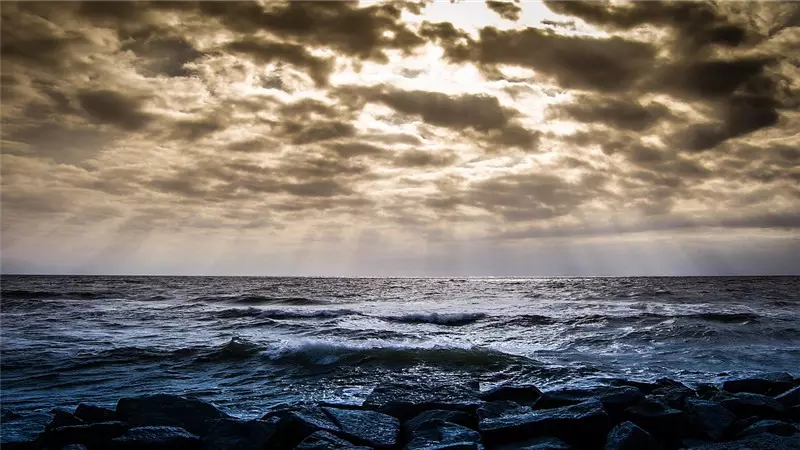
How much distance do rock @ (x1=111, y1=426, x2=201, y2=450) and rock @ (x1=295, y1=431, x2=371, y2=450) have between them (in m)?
1.41

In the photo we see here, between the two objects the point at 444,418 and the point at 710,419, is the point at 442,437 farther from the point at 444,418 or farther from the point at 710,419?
the point at 710,419

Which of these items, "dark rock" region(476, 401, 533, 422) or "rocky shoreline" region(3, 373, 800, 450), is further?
"dark rock" region(476, 401, 533, 422)

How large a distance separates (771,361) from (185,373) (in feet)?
47.4

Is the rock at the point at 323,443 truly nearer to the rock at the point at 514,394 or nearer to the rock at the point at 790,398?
the rock at the point at 514,394

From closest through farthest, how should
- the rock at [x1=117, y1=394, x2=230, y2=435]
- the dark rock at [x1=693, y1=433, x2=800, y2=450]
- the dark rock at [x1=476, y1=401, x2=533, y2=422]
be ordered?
the dark rock at [x1=693, y1=433, x2=800, y2=450] → the rock at [x1=117, y1=394, x2=230, y2=435] → the dark rock at [x1=476, y1=401, x2=533, y2=422]

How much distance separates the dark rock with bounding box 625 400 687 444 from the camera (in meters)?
6.52

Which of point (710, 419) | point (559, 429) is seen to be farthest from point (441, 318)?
point (559, 429)

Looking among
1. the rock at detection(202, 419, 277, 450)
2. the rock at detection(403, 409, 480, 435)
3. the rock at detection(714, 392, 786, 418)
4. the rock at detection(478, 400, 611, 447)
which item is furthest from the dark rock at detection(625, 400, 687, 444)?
the rock at detection(202, 419, 277, 450)

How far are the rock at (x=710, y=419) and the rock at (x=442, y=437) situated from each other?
3131 millimetres

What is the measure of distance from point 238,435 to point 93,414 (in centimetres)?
244

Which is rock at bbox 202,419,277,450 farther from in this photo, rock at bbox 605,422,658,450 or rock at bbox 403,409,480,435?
rock at bbox 605,422,658,450

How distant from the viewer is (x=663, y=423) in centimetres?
653

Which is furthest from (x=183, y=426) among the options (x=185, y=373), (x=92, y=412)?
(x=185, y=373)

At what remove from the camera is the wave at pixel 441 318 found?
24.1m
